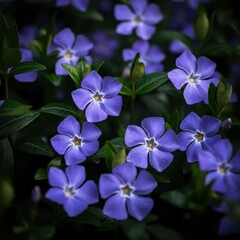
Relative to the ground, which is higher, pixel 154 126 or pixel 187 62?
pixel 187 62

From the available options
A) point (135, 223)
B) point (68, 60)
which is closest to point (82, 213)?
point (135, 223)

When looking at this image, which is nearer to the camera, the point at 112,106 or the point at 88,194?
the point at 88,194

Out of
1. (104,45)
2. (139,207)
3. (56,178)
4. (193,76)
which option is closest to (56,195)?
(56,178)

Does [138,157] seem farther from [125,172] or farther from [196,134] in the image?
[196,134]

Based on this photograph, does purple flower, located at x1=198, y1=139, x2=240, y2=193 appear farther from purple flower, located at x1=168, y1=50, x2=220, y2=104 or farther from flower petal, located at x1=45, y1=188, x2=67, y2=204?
flower petal, located at x1=45, y1=188, x2=67, y2=204

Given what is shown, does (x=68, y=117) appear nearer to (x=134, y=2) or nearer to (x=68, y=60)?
(x=68, y=60)

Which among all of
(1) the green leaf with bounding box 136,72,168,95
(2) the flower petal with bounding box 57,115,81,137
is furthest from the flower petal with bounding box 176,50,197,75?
(2) the flower petal with bounding box 57,115,81,137

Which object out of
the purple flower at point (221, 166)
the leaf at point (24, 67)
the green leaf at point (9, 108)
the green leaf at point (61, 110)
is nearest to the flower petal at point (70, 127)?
the green leaf at point (61, 110)
